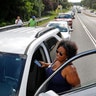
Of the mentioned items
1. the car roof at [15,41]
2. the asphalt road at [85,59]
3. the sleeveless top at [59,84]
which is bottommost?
the asphalt road at [85,59]

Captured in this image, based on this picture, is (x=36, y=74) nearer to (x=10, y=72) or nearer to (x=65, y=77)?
(x=10, y=72)

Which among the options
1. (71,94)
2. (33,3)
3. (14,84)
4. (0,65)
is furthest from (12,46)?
(33,3)

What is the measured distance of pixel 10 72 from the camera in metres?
4.09

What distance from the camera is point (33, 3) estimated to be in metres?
58.4

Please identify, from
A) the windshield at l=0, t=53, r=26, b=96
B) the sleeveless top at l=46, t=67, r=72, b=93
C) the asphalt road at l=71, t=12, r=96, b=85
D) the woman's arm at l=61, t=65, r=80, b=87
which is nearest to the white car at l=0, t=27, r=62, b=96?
the windshield at l=0, t=53, r=26, b=96

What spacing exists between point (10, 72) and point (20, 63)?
191 mm

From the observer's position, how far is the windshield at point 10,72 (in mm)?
3906

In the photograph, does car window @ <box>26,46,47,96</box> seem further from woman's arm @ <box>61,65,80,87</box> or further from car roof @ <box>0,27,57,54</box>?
woman's arm @ <box>61,65,80,87</box>

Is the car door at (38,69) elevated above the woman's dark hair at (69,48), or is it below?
below

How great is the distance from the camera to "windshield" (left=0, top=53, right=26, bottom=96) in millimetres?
3906

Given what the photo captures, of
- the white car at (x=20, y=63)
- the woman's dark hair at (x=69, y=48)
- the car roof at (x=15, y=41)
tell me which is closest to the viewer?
the white car at (x=20, y=63)

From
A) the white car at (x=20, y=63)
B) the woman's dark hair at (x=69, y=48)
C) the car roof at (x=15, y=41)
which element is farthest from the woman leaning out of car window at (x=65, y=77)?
the car roof at (x=15, y=41)

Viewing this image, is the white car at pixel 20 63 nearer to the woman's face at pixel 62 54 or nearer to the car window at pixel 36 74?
the car window at pixel 36 74

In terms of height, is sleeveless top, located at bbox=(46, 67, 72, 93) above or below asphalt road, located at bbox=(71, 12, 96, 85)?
above
